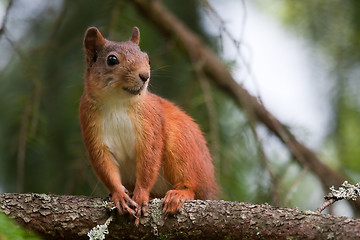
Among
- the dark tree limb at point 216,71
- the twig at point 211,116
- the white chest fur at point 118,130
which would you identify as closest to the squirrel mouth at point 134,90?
the white chest fur at point 118,130

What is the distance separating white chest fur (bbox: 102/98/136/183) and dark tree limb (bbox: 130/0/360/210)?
908 mm

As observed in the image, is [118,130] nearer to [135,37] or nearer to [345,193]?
[135,37]

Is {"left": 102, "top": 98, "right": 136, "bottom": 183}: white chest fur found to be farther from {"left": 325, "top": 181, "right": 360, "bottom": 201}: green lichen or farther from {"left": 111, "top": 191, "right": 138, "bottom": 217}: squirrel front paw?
{"left": 325, "top": 181, "right": 360, "bottom": 201}: green lichen

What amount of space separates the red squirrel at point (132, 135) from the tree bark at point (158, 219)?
119mm

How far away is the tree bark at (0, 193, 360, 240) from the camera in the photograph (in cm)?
220

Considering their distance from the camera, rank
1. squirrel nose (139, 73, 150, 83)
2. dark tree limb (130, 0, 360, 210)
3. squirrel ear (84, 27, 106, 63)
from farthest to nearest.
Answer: dark tree limb (130, 0, 360, 210), squirrel ear (84, 27, 106, 63), squirrel nose (139, 73, 150, 83)

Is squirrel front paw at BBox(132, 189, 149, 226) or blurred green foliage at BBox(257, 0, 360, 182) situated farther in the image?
blurred green foliage at BBox(257, 0, 360, 182)

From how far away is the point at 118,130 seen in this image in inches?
110

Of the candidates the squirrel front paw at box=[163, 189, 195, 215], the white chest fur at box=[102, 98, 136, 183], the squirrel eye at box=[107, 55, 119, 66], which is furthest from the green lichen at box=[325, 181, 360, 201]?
the squirrel eye at box=[107, 55, 119, 66]

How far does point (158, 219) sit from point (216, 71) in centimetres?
161

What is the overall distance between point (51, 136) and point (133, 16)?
3.46ft

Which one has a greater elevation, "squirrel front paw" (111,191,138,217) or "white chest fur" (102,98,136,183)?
"white chest fur" (102,98,136,183)

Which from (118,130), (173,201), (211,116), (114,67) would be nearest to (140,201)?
(173,201)

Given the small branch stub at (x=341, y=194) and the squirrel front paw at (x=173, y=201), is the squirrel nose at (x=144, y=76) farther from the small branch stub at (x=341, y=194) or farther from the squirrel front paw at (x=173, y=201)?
the small branch stub at (x=341, y=194)
